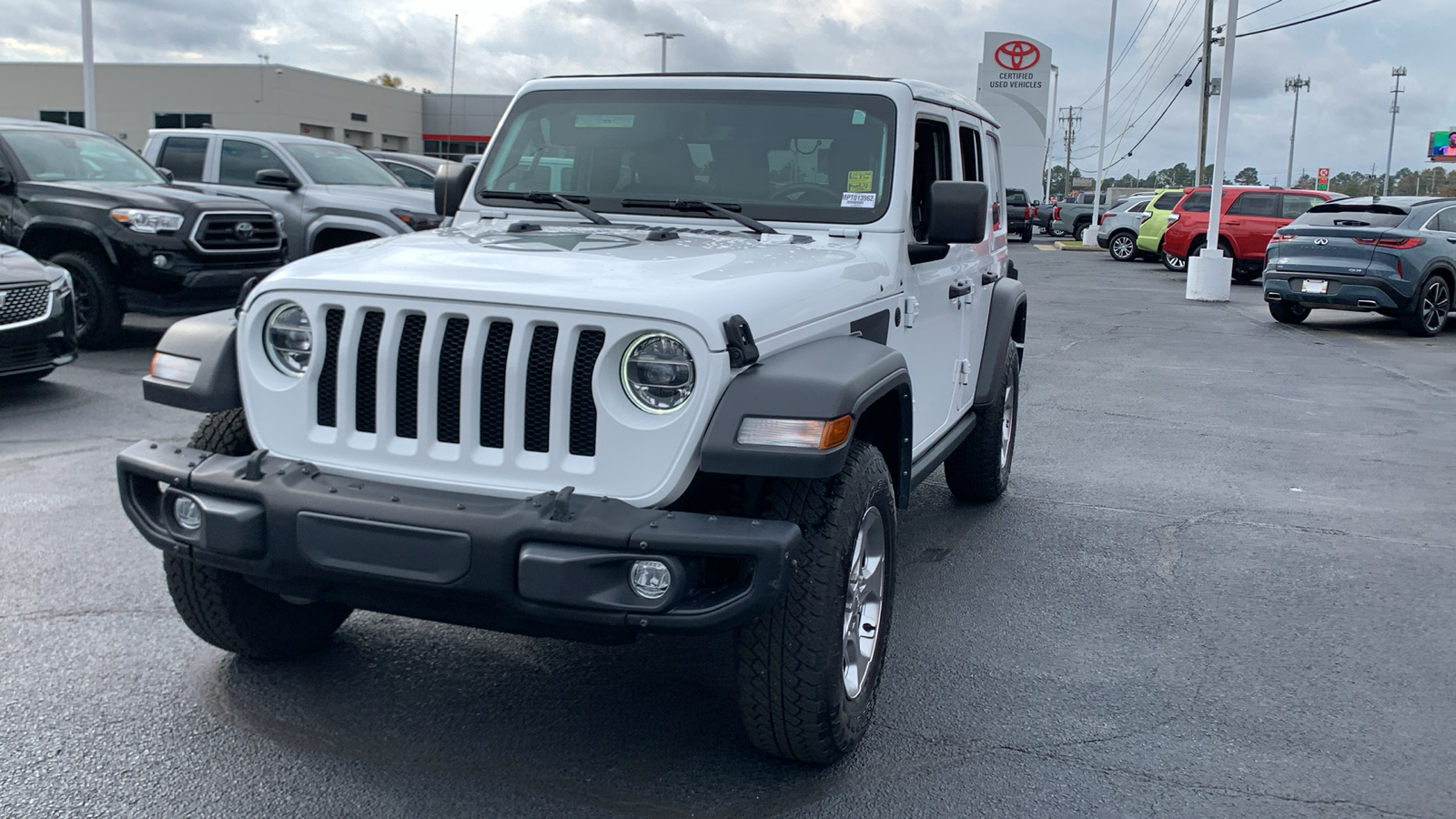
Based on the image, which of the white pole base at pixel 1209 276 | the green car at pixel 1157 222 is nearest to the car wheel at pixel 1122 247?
the green car at pixel 1157 222

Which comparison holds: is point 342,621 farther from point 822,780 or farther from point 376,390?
point 822,780

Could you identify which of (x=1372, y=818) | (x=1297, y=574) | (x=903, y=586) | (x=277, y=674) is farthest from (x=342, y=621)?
(x=1297, y=574)

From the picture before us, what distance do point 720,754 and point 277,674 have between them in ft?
4.83

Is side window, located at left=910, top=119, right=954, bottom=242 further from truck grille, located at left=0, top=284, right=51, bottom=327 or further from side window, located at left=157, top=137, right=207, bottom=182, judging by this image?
side window, located at left=157, top=137, right=207, bottom=182

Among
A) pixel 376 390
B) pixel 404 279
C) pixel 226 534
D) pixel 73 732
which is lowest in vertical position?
pixel 73 732

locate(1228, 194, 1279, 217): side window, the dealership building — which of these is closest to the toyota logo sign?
the dealership building

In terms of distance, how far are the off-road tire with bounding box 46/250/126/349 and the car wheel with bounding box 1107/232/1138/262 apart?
80.5 ft

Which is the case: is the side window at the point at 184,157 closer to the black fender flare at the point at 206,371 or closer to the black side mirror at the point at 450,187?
the black side mirror at the point at 450,187

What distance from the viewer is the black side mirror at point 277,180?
11.3 meters

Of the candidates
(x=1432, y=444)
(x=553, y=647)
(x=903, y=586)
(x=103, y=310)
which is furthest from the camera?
(x=103, y=310)

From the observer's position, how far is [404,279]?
10.6 feet

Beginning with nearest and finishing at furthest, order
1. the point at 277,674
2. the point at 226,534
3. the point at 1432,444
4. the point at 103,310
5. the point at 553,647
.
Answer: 1. the point at 226,534
2. the point at 277,674
3. the point at 553,647
4. the point at 1432,444
5. the point at 103,310

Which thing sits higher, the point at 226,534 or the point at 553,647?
the point at 226,534

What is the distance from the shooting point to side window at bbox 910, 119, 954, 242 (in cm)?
468
